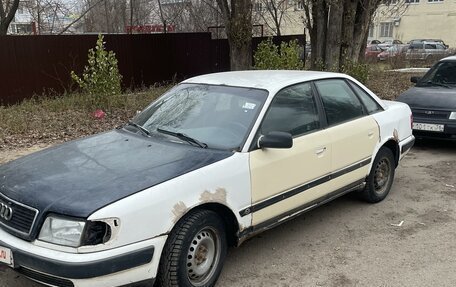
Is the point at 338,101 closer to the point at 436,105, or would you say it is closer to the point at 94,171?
the point at 94,171

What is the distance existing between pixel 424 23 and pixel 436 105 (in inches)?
2281

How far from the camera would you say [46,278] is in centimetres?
279

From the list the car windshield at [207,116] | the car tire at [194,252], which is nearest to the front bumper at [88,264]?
the car tire at [194,252]

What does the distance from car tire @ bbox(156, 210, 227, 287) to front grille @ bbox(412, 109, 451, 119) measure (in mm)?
5273

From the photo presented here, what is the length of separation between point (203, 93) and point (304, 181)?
1.21 meters

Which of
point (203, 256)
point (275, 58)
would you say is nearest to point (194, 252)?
point (203, 256)

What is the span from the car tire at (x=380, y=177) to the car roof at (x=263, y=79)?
108 centimetres

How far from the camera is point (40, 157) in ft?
12.1

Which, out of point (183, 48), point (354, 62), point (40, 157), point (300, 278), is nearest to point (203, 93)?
point (40, 157)

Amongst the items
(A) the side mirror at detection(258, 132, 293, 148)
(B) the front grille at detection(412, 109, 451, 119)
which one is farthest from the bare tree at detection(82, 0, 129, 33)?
(A) the side mirror at detection(258, 132, 293, 148)

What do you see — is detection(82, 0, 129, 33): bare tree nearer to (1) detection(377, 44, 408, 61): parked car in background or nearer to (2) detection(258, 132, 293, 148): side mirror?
(1) detection(377, 44, 408, 61): parked car in background

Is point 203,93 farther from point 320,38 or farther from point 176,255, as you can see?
point 320,38

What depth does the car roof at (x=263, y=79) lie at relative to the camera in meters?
4.18

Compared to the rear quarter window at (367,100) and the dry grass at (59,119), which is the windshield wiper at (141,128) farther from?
the dry grass at (59,119)
